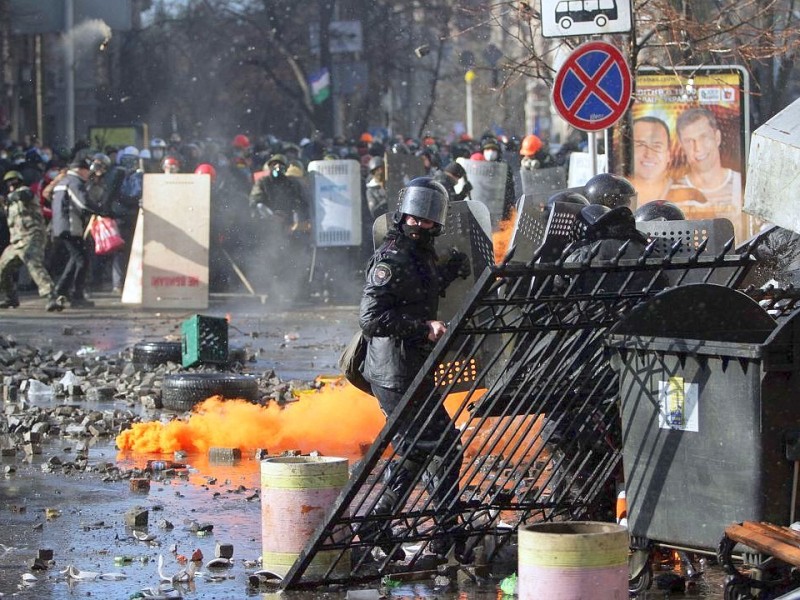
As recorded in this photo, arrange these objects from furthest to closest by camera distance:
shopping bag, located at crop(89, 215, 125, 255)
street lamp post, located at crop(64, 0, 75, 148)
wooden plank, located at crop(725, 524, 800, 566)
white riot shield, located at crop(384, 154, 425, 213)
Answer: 1. street lamp post, located at crop(64, 0, 75, 148)
2. shopping bag, located at crop(89, 215, 125, 255)
3. white riot shield, located at crop(384, 154, 425, 213)
4. wooden plank, located at crop(725, 524, 800, 566)

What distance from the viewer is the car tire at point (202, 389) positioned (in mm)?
12211

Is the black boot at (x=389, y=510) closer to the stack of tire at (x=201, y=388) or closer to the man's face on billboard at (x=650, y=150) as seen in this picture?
the stack of tire at (x=201, y=388)

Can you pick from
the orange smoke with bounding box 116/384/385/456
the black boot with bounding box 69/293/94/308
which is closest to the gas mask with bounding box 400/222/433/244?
the orange smoke with bounding box 116/384/385/456

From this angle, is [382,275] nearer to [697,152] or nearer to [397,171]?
[697,152]

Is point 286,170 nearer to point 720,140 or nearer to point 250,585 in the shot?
point 720,140

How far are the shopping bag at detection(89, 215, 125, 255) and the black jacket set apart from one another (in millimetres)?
14876

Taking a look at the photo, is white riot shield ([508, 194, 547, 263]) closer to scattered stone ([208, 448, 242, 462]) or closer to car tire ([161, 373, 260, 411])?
scattered stone ([208, 448, 242, 462])

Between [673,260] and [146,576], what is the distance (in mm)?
2726

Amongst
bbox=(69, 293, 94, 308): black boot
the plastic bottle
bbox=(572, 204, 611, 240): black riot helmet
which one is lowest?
bbox=(69, 293, 94, 308): black boot

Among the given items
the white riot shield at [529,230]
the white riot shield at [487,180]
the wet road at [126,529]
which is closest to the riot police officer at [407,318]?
the wet road at [126,529]

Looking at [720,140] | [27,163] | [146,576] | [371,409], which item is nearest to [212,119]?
[27,163]

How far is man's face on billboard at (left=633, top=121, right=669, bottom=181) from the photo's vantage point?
17.5 metres

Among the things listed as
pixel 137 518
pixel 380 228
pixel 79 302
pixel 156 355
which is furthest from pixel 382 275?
pixel 79 302

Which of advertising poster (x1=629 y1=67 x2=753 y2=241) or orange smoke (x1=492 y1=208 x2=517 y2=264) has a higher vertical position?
advertising poster (x1=629 y1=67 x2=753 y2=241)
